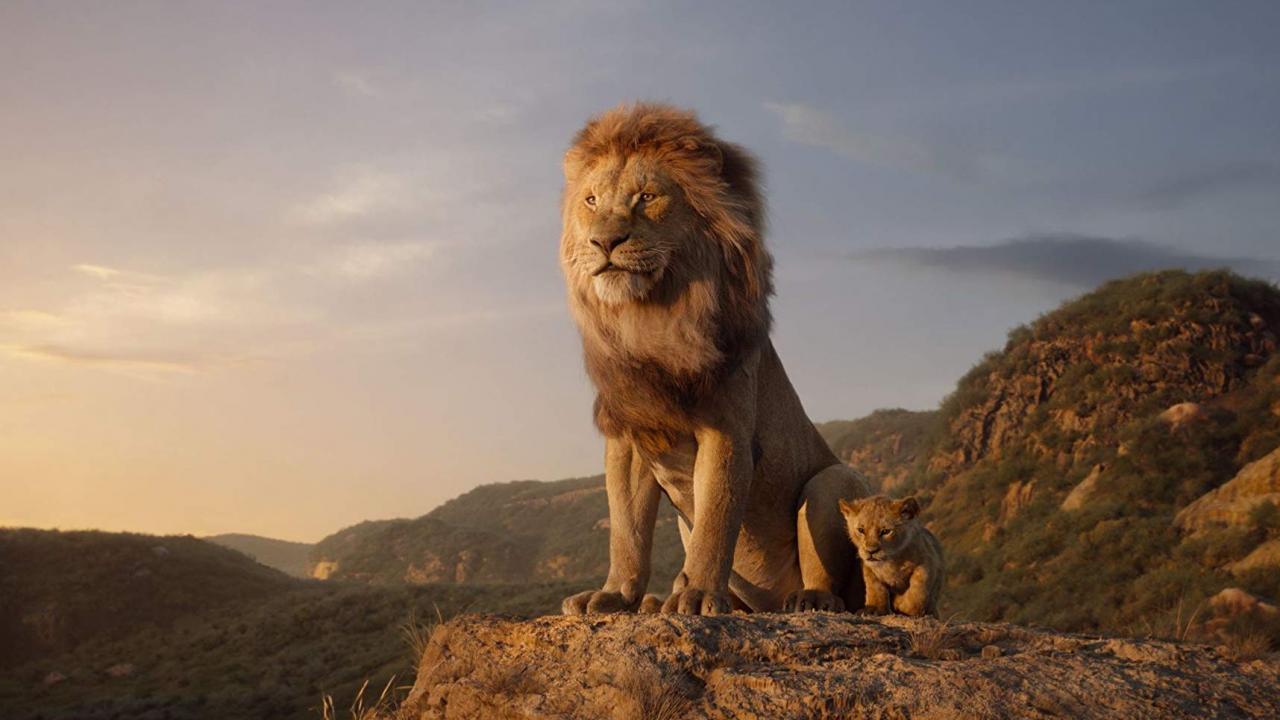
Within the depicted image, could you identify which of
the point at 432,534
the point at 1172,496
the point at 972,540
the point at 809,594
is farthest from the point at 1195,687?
the point at 432,534

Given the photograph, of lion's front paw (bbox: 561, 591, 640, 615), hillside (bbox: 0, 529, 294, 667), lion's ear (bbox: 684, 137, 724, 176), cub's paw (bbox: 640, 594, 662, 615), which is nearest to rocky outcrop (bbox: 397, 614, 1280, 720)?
lion's front paw (bbox: 561, 591, 640, 615)

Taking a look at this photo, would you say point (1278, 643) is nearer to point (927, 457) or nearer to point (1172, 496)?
point (1172, 496)

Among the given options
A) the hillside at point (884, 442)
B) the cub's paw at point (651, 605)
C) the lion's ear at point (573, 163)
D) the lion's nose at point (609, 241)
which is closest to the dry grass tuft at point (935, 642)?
the cub's paw at point (651, 605)

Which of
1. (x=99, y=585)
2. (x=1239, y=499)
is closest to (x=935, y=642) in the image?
(x=1239, y=499)

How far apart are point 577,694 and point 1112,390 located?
130ft

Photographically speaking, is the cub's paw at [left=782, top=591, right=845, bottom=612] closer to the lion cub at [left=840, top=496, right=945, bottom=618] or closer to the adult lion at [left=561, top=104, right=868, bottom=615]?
the adult lion at [left=561, top=104, right=868, bottom=615]

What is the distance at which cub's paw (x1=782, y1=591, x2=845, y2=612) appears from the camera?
616 cm

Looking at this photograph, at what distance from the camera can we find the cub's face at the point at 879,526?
20.2ft

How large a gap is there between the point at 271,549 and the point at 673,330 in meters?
177

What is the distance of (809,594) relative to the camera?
6.23 meters

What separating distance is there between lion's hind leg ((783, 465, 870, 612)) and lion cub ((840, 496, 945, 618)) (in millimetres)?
118

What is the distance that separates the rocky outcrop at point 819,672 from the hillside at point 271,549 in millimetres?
145654

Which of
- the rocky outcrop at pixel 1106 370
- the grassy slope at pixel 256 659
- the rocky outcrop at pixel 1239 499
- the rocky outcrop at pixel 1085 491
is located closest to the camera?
the rocky outcrop at pixel 1239 499

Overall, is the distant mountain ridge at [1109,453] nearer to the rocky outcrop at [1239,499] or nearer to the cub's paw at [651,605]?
the rocky outcrop at [1239,499]
